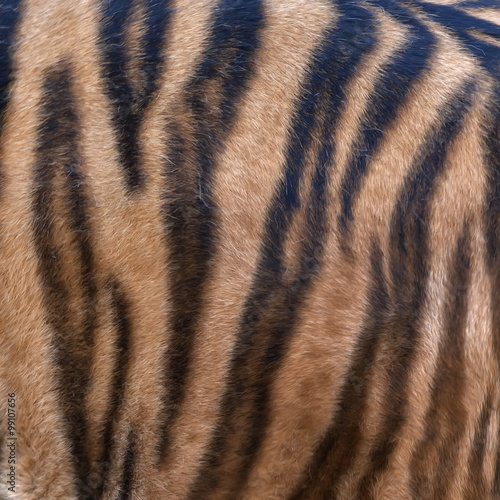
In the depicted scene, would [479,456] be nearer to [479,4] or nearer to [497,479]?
[497,479]

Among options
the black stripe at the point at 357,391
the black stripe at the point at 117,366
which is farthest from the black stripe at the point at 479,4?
the black stripe at the point at 117,366

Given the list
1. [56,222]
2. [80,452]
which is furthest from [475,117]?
[80,452]

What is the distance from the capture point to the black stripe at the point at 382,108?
3.14 ft

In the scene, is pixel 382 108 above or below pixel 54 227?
above

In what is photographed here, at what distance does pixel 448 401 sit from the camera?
98cm

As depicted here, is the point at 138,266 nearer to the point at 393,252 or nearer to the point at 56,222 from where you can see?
the point at 56,222

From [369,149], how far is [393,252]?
0.53 feet

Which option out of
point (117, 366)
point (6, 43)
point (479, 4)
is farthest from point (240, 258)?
point (479, 4)

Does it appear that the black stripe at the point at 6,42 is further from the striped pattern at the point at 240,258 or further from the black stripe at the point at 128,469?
the black stripe at the point at 128,469

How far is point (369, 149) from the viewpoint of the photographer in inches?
38.3

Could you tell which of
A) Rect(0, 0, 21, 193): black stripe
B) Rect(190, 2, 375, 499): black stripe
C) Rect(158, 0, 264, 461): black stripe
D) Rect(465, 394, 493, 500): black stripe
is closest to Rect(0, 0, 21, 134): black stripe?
Rect(0, 0, 21, 193): black stripe

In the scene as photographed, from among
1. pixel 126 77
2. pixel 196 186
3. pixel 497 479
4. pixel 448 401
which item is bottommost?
pixel 497 479

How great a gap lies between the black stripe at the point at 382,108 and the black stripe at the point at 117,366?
35 cm

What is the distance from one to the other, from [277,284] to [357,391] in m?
0.20
